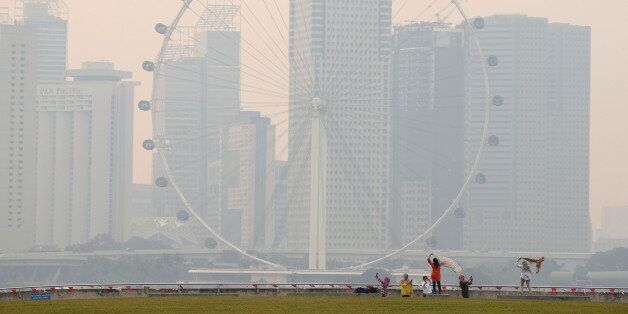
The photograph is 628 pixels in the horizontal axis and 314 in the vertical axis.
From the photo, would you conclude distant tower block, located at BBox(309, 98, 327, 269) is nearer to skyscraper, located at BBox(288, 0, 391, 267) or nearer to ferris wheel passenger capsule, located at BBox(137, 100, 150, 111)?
ferris wheel passenger capsule, located at BBox(137, 100, 150, 111)

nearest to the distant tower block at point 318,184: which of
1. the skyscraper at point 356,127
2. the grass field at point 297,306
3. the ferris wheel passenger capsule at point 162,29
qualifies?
the ferris wheel passenger capsule at point 162,29

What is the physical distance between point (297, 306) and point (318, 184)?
61.8 metres

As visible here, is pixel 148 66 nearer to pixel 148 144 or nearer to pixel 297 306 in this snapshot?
pixel 148 144

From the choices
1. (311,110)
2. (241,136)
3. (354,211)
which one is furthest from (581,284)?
(311,110)

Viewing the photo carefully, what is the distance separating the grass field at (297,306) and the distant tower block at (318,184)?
169 ft

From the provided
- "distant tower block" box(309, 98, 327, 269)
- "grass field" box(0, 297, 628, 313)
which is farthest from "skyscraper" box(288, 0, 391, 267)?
"grass field" box(0, 297, 628, 313)

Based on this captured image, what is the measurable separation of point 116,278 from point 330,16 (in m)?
34.4

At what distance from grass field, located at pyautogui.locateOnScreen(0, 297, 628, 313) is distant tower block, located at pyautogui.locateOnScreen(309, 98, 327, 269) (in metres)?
51.5

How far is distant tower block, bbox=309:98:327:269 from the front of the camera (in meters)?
90.4

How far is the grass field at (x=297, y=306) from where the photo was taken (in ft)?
108

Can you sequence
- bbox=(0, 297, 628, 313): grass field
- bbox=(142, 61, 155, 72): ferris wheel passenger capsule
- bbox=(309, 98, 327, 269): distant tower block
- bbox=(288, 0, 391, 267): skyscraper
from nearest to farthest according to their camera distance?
bbox=(0, 297, 628, 313): grass field, bbox=(142, 61, 155, 72): ferris wheel passenger capsule, bbox=(309, 98, 327, 269): distant tower block, bbox=(288, 0, 391, 267): skyscraper

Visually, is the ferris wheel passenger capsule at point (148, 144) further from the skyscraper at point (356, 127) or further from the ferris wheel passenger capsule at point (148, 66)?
the skyscraper at point (356, 127)

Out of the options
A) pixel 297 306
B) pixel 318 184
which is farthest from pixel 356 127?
pixel 297 306

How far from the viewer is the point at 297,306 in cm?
3412
